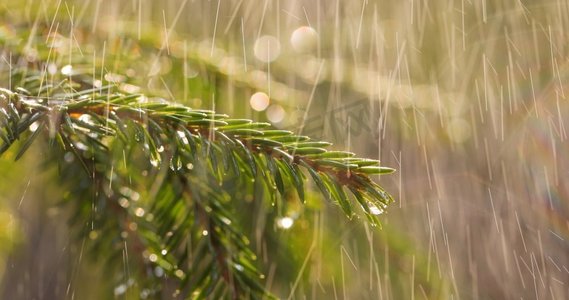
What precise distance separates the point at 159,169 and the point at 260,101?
26 cm

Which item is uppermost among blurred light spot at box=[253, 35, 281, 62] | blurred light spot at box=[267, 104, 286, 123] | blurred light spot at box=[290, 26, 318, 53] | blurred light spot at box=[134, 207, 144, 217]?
blurred light spot at box=[290, 26, 318, 53]

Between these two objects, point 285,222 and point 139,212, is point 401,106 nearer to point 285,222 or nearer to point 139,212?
point 285,222

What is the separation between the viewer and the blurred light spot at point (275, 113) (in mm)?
866

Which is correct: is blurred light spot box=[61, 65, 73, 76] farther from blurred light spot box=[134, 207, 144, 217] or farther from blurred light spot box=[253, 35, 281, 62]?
blurred light spot box=[253, 35, 281, 62]

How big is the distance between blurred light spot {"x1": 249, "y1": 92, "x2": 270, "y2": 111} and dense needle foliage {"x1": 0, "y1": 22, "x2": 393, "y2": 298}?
15cm

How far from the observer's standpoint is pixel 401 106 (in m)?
0.97

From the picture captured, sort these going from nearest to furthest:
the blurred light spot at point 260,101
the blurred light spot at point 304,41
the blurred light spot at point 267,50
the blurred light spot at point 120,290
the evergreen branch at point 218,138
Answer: the evergreen branch at point 218,138
the blurred light spot at point 120,290
the blurred light spot at point 260,101
the blurred light spot at point 267,50
the blurred light spot at point 304,41

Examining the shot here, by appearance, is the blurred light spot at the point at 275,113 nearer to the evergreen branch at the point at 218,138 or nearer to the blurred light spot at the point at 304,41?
the evergreen branch at the point at 218,138

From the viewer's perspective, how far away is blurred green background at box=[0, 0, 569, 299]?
0.86m

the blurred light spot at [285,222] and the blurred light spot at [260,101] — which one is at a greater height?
the blurred light spot at [260,101]

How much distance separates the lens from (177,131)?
1.73 feet

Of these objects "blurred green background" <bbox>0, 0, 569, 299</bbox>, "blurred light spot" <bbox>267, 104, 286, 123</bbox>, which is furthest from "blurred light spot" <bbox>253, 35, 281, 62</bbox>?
"blurred light spot" <bbox>267, 104, 286, 123</bbox>

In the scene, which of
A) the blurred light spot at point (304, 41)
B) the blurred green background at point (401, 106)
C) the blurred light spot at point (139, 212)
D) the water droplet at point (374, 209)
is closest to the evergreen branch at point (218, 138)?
the water droplet at point (374, 209)

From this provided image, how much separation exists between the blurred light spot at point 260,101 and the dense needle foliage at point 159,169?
0.49 feet
